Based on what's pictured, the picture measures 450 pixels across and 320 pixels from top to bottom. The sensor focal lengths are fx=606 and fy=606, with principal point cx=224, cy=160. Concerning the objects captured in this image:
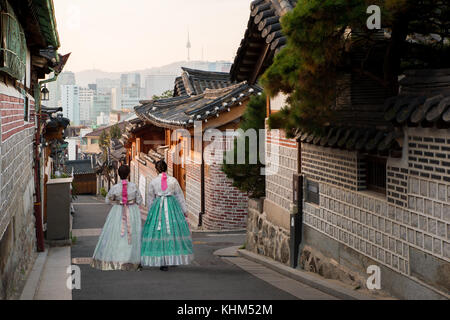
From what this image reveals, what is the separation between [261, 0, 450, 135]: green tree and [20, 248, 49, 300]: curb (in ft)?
12.5

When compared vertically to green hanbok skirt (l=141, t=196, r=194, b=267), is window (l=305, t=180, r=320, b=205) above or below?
above

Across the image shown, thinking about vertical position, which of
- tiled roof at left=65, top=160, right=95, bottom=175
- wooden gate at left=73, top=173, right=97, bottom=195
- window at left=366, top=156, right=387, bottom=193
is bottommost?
wooden gate at left=73, top=173, right=97, bottom=195

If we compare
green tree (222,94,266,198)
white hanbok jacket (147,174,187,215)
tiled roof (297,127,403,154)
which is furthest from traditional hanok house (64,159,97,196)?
tiled roof (297,127,403,154)

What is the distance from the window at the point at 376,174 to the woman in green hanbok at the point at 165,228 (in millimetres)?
3331

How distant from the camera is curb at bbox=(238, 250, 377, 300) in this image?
7.83 m

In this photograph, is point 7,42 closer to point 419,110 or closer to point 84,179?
point 419,110

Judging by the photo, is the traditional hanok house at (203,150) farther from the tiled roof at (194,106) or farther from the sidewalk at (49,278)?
the sidewalk at (49,278)

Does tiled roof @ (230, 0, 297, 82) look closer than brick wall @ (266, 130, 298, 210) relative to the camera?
Yes

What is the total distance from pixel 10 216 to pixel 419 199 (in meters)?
5.04

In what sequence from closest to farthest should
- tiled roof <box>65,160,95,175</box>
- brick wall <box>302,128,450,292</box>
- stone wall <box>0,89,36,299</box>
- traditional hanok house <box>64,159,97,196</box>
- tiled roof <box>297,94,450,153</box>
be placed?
tiled roof <box>297,94,450,153</box> → brick wall <box>302,128,450,292</box> → stone wall <box>0,89,36,299</box> → traditional hanok house <box>64,159,97,196</box> → tiled roof <box>65,160,95,175</box>

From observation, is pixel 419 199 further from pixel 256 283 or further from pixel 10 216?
pixel 10 216

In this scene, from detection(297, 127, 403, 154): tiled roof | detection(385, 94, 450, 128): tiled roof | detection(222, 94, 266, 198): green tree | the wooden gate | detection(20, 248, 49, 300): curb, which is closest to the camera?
detection(385, 94, 450, 128): tiled roof

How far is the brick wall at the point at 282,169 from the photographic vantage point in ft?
38.4

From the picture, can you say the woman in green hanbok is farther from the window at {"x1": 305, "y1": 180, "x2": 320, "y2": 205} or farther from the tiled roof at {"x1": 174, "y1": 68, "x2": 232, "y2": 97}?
the tiled roof at {"x1": 174, "y1": 68, "x2": 232, "y2": 97}
